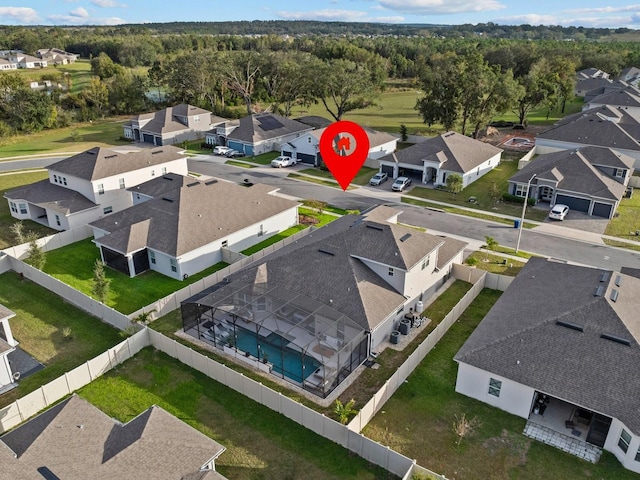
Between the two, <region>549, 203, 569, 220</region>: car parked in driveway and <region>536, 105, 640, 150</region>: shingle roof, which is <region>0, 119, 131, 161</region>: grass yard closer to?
<region>549, 203, 569, 220</region>: car parked in driveway

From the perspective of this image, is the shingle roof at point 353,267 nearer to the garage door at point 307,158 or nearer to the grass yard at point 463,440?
the grass yard at point 463,440

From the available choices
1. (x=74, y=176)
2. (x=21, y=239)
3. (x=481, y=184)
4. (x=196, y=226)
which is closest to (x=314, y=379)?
(x=196, y=226)

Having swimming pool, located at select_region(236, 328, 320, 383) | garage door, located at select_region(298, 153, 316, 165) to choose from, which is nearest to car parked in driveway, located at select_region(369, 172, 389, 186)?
garage door, located at select_region(298, 153, 316, 165)

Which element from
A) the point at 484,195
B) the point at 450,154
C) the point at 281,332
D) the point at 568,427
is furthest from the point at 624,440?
the point at 450,154

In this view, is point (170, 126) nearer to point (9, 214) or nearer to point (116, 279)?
point (9, 214)

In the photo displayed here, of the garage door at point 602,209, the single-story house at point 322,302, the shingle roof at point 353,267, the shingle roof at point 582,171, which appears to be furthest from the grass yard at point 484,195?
the shingle roof at point 353,267

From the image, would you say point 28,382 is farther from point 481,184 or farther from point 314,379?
point 481,184

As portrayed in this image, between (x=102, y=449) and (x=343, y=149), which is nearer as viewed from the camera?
(x=102, y=449)
